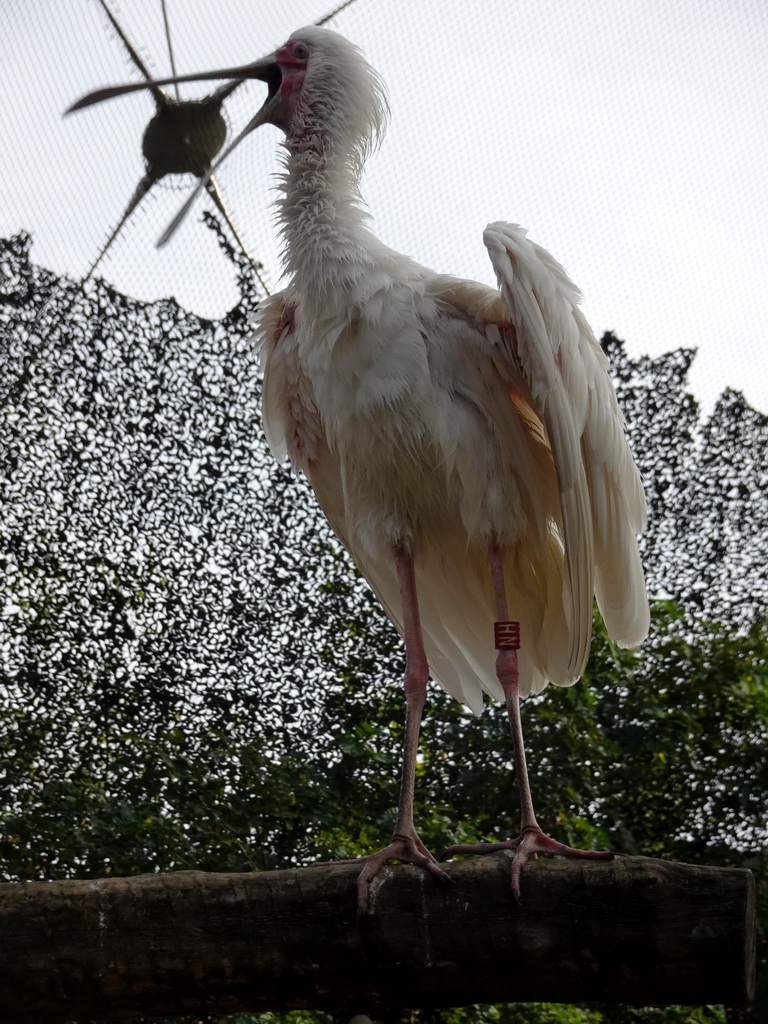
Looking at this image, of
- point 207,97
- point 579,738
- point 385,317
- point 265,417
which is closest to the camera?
point 385,317

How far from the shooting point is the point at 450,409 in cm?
216

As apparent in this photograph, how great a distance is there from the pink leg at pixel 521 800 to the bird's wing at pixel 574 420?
0.14 m

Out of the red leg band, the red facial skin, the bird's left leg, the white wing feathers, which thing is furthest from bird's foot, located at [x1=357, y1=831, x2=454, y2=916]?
the red facial skin

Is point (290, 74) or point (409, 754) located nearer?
point (409, 754)

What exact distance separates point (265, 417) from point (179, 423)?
151 centimetres

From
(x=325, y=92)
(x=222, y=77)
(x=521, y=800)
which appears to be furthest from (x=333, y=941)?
(x=222, y=77)

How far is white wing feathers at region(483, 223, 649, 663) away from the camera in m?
2.06

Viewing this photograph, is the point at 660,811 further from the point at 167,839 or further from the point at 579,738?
the point at 167,839

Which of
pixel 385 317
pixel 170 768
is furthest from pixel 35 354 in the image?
pixel 385 317

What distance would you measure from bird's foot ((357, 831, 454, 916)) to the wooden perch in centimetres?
1

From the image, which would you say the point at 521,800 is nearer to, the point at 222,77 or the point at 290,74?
the point at 290,74

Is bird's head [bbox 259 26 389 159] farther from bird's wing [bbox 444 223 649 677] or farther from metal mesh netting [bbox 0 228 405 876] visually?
metal mesh netting [bbox 0 228 405 876]

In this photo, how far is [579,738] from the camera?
149 inches

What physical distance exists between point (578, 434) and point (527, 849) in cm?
76
